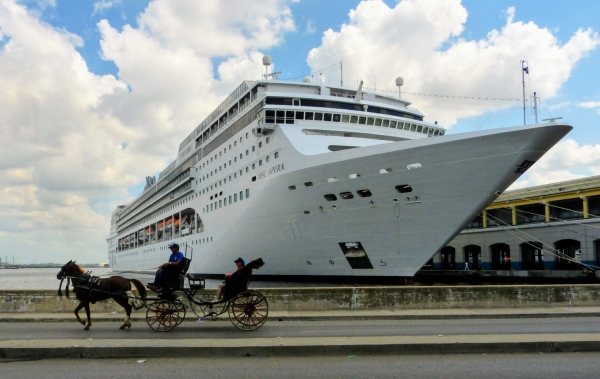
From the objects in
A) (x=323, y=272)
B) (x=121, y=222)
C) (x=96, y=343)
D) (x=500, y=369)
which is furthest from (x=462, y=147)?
(x=121, y=222)

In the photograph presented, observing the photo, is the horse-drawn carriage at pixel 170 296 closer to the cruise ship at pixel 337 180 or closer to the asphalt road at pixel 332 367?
the asphalt road at pixel 332 367

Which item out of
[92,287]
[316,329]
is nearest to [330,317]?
[316,329]

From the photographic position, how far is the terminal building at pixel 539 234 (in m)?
38.7

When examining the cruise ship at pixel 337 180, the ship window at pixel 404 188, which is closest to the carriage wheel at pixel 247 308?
the cruise ship at pixel 337 180

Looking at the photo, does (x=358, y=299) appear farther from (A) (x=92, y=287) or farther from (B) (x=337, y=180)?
(B) (x=337, y=180)

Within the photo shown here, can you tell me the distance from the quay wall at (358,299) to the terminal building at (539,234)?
855 inches

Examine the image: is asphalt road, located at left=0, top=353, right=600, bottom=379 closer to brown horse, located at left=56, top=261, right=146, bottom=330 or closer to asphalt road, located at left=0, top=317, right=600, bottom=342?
asphalt road, located at left=0, top=317, right=600, bottom=342

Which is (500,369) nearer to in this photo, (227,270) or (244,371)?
(244,371)

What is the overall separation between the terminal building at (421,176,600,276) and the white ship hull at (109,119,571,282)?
1388cm

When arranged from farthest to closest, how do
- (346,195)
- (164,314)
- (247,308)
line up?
(346,195) → (247,308) → (164,314)

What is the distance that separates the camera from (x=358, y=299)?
1352cm

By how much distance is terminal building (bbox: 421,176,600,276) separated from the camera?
38656mm

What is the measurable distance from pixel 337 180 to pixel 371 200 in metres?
1.76

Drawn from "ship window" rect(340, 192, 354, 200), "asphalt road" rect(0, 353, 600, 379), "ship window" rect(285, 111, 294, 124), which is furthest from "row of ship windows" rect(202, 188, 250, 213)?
"asphalt road" rect(0, 353, 600, 379)
